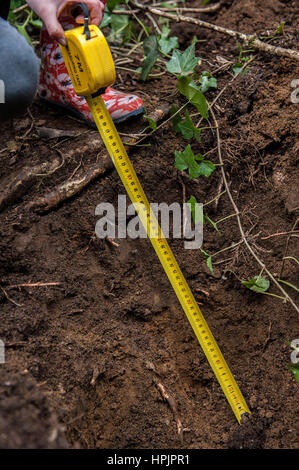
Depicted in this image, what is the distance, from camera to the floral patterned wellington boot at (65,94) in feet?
7.52

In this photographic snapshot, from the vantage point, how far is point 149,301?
2.06 m

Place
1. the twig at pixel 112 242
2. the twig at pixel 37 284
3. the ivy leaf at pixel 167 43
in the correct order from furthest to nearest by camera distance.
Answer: the ivy leaf at pixel 167 43
the twig at pixel 112 242
the twig at pixel 37 284

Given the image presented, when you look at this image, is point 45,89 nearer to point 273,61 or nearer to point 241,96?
point 241,96

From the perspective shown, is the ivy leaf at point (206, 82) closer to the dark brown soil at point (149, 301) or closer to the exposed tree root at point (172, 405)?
the dark brown soil at point (149, 301)

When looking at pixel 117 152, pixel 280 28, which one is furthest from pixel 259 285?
pixel 280 28

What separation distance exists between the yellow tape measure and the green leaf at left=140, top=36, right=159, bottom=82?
0.87 metres

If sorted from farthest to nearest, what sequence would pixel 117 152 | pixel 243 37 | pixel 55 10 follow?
1. pixel 243 37
2. pixel 117 152
3. pixel 55 10

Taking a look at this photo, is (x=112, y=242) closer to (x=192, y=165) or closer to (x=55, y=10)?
(x=192, y=165)

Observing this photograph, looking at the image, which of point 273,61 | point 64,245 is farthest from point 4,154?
point 273,61

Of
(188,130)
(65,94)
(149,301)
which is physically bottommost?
(149,301)

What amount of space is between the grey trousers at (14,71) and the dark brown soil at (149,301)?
0.21m

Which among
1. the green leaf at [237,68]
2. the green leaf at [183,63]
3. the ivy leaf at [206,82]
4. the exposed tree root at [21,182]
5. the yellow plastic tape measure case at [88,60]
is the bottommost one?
the exposed tree root at [21,182]

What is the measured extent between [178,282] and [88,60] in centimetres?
89

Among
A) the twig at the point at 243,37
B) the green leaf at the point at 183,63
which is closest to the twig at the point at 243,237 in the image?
the green leaf at the point at 183,63
